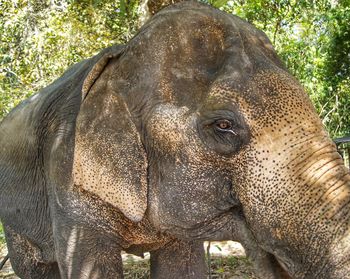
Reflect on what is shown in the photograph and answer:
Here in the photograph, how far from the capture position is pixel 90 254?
266 centimetres

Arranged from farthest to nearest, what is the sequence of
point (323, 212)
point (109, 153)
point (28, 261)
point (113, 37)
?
1. point (113, 37)
2. point (28, 261)
3. point (109, 153)
4. point (323, 212)

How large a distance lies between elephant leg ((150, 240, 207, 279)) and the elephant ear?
0.89 m

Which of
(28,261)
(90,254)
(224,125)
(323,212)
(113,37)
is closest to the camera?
(323,212)

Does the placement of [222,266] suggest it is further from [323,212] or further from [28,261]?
[323,212]

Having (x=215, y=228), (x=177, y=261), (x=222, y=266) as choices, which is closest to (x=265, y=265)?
(x=215, y=228)

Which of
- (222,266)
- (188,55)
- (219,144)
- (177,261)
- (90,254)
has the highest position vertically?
(188,55)

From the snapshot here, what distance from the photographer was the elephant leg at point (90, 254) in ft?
8.73

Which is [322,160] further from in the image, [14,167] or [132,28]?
[132,28]

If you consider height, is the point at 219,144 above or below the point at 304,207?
above

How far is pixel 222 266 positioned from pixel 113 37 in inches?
159

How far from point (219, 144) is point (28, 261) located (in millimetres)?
1905

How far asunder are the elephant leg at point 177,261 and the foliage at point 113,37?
4.00m

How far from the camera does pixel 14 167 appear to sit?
354 centimetres

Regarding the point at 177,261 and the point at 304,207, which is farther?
the point at 177,261
